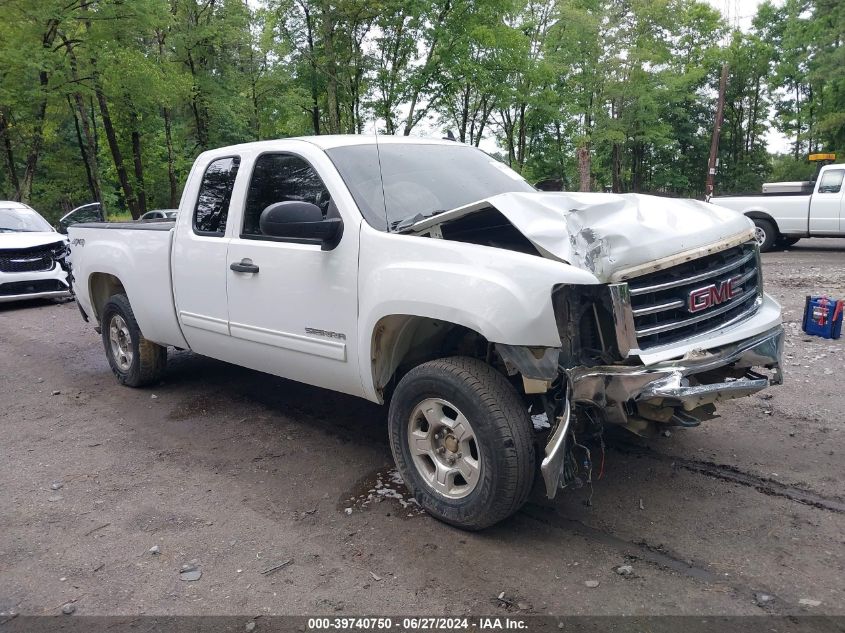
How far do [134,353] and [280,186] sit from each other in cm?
259

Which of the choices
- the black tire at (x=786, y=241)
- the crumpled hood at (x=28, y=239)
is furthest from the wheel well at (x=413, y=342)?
the black tire at (x=786, y=241)

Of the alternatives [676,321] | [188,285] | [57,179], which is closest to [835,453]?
[676,321]

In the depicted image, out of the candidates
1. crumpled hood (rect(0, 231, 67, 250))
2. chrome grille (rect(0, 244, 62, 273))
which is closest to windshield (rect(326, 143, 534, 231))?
crumpled hood (rect(0, 231, 67, 250))

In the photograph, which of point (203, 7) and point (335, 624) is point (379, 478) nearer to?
point (335, 624)

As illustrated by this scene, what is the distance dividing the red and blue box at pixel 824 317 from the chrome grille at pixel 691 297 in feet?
12.8

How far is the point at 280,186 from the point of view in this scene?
4.54m

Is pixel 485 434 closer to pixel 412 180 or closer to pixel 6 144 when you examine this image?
pixel 412 180

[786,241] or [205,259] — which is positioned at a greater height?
[205,259]

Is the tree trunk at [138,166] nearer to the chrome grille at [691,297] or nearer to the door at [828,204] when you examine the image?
the door at [828,204]

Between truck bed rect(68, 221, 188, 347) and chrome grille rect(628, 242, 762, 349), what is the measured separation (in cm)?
373

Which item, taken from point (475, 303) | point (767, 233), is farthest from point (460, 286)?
point (767, 233)

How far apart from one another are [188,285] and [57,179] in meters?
27.2

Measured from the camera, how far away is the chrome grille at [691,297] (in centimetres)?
324

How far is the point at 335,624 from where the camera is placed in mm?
2812
